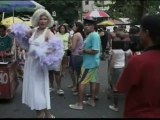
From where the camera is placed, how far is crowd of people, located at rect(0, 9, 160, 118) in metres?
3.27

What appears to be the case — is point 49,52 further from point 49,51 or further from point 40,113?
point 40,113

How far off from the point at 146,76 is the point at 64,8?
51.5 meters

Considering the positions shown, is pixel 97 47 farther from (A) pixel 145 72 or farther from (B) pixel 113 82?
(A) pixel 145 72

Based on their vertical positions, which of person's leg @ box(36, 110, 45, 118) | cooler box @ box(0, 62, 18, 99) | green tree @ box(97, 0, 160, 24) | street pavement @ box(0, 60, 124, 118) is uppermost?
green tree @ box(97, 0, 160, 24)

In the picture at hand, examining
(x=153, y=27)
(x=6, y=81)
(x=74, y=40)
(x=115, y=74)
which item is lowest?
(x=6, y=81)

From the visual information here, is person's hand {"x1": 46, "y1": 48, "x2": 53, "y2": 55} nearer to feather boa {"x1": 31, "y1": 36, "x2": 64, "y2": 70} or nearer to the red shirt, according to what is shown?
feather boa {"x1": 31, "y1": 36, "x2": 64, "y2": 70}

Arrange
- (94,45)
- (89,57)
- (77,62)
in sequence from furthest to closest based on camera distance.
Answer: (77,62), (89,57), (94,45)

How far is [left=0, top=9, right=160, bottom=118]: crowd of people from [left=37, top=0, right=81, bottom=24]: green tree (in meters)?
41.5

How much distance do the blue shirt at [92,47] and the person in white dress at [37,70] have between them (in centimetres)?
175

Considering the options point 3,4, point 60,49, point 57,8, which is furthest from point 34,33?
point 57,8

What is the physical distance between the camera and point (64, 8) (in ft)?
178

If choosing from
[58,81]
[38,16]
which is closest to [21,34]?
[38,16]

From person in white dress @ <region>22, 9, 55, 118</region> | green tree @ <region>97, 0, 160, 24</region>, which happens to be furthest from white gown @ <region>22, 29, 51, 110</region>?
green tree @ <region>97, 0, 160, 24</region>

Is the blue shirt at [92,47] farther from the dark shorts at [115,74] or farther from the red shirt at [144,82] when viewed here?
the red shirt at [144,82]
